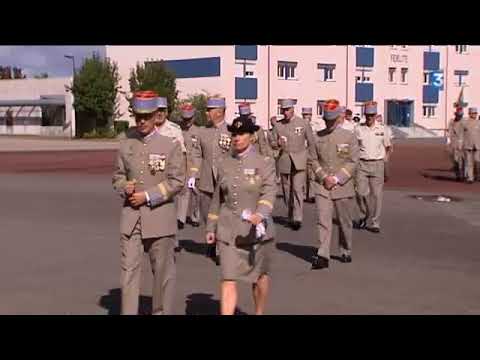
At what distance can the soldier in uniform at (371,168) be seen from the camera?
506 inches

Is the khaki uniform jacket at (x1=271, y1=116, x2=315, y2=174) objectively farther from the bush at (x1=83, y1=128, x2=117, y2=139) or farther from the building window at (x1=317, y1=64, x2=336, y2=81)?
the building window at (x1=317, y1=64, x2=336, y2=81)

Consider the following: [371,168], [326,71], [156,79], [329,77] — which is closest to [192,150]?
[371,168]

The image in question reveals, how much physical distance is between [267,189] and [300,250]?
450cm

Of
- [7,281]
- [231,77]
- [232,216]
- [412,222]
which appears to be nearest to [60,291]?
[7,281]

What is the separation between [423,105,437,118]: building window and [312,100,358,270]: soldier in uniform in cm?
7141

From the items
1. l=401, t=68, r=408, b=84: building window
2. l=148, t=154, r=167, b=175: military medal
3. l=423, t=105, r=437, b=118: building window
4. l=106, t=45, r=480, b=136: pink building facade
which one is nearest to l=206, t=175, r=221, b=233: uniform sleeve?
l=148, t=154, r=167, b=175: military medal

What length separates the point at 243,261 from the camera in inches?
260

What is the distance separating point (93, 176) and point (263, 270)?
18.3 m

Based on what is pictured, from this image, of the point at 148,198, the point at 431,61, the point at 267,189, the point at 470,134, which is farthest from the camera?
the point at 431,61

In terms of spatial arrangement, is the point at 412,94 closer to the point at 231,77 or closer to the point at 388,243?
the point at 231,77

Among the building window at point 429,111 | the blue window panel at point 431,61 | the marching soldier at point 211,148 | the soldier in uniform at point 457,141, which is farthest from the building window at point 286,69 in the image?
the marching soldier at point 211,148

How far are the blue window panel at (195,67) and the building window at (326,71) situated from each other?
10.4 m

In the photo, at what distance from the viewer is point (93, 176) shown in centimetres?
2438

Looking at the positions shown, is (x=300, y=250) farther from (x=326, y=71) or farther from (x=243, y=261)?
(x=326, y=71)
